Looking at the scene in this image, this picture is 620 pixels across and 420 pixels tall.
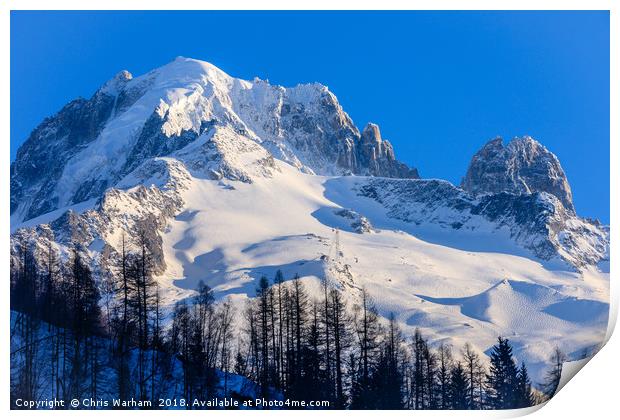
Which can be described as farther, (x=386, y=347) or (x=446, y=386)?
(x=386, y=347)

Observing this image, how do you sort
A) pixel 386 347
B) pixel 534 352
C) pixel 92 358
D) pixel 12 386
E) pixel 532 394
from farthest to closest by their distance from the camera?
pixel 534 352, pixel 386 347, pixel 532 394, pixel 92 358, pixel 12 386

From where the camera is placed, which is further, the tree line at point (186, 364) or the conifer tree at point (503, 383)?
the conifer tree at point (503, 383)

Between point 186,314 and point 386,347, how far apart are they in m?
10.9

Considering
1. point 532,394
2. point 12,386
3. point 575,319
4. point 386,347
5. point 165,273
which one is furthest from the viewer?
point 165,273

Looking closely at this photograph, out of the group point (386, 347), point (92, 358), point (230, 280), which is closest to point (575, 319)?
point (230, 280)

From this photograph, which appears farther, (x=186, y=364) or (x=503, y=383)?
(x=503, y=383)

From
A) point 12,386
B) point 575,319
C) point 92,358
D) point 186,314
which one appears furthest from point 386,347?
point 575,319

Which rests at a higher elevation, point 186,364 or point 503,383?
point 186,364

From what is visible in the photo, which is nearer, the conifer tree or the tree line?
the tree line

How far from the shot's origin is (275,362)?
2307 inches

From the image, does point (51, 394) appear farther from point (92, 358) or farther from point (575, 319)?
point (575, 319)

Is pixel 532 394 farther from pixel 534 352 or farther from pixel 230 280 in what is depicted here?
pixel 230 280
